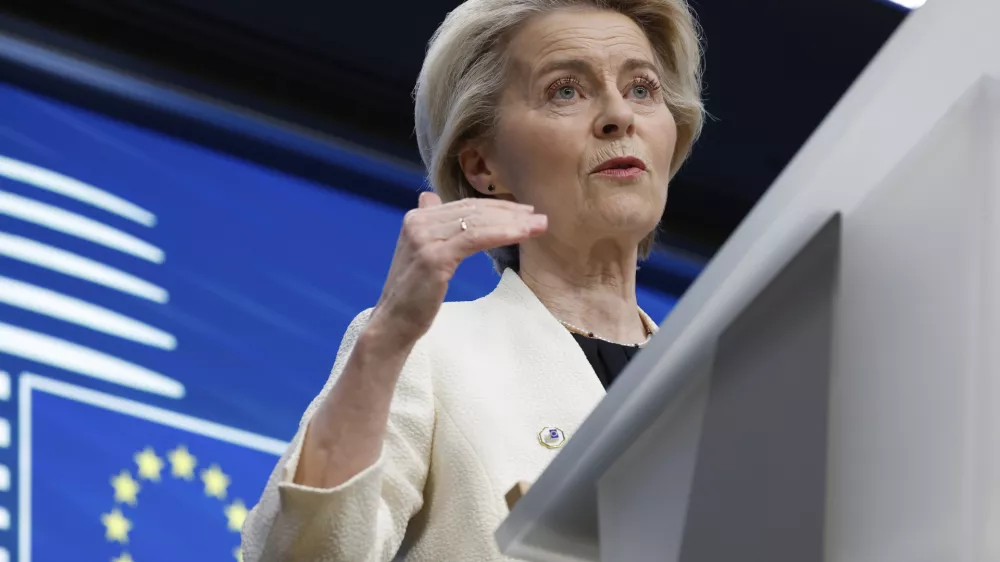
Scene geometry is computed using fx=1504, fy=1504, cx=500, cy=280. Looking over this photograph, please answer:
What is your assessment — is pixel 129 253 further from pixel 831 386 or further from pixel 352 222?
pixel 831 386

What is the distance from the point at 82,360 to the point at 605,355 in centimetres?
102

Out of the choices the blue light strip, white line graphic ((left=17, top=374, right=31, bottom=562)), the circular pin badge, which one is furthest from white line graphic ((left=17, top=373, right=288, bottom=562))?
the circular pin badge

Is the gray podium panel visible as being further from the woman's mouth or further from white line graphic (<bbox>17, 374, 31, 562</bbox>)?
white line graphic (<bbox>17, 374, 31, 562</bbox>)

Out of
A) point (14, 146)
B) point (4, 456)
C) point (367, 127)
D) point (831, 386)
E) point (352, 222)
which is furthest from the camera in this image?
point (367, 127)

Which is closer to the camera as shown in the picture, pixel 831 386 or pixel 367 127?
pixel 831 386

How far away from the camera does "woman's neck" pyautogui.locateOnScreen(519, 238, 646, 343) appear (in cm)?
166

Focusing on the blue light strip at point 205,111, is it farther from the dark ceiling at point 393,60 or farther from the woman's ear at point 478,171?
the woman's ear at point 478,171

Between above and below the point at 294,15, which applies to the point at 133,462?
below

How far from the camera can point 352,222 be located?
9.04 feet

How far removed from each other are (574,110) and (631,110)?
64mm

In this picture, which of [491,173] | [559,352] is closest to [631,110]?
[491,173]

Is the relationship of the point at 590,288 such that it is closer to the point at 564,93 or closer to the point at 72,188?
the point at 564,93

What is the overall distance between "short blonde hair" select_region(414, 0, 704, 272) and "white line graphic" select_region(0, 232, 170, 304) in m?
0.71

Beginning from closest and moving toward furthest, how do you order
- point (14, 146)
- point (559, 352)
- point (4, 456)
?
point (559, 352)
point (4, 456)
point (14, 146)
